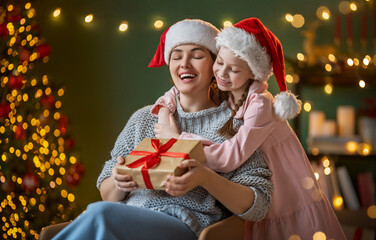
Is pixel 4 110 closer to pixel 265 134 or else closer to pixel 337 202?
pixel 265 134

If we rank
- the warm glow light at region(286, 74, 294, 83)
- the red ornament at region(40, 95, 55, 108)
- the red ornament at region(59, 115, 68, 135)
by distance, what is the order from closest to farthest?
the red ornament at region(40, 95, 55, 108) < the red ornament at region(59, 115, 68, 135) < the warm glow light at region(286, 74, 294, 83)

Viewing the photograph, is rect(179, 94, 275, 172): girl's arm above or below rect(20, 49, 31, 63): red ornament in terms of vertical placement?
below

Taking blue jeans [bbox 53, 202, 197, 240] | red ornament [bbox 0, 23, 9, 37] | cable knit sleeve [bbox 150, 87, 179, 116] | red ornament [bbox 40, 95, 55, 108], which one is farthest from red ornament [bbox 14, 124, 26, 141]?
blue jeans [bbox 53, 202, 197, 240]

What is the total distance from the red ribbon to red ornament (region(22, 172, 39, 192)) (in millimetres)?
1145

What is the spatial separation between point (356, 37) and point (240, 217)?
7.15 ft

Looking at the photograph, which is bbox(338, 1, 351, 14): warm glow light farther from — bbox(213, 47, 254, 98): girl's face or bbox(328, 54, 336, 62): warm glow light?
bbox(213, 47, 254, 98): girl's face

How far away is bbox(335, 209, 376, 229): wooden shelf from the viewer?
302 cm

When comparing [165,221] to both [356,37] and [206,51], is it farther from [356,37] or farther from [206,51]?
[356,37]

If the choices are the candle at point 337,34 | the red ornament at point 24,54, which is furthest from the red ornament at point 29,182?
the candle at point 337,34

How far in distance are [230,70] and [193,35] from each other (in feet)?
0.66

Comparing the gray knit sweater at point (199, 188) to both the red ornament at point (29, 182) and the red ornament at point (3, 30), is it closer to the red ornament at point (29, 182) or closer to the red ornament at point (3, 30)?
the red ornament at point (29, 182)

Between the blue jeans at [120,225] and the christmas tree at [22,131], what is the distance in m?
1.17

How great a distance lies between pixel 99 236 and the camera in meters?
1.32

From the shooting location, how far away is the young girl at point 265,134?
1599mm
